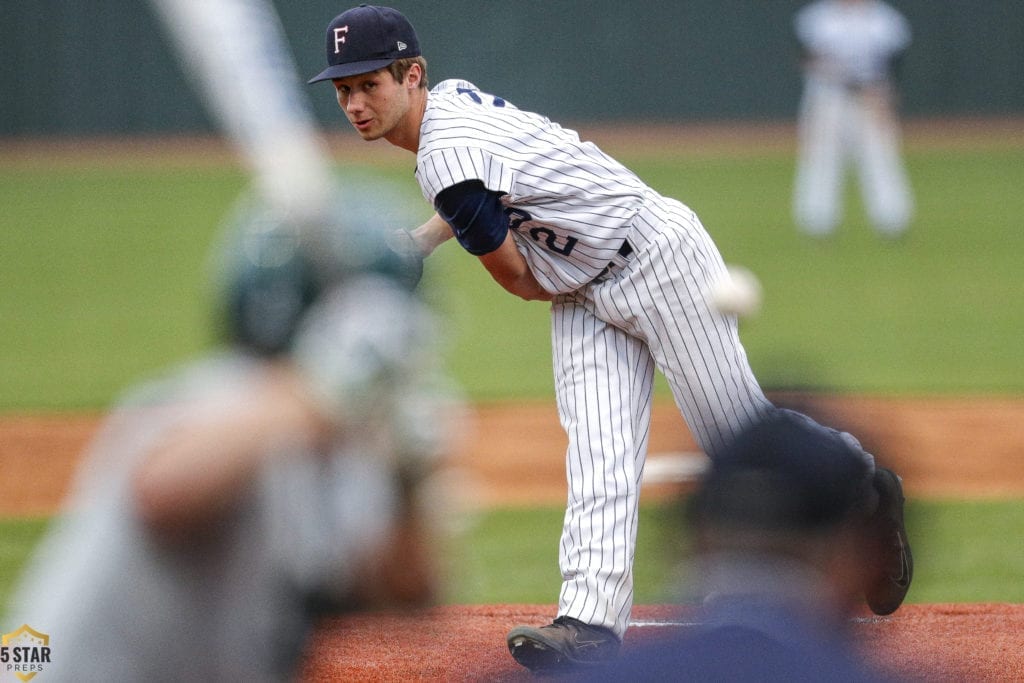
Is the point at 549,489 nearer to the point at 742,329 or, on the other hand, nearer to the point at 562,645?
the point at 562,645

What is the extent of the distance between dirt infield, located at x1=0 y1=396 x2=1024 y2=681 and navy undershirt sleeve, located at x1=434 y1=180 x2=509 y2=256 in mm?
938

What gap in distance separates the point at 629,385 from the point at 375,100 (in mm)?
1005

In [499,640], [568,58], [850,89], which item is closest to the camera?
[499,640]

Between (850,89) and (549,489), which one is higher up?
(850,89)

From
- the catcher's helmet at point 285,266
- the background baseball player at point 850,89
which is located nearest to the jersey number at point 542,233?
the catcher's helmet at point 285,266

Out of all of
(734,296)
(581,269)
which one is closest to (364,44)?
(581,269)

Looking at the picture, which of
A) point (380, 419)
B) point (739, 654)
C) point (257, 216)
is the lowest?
point (739, 654)

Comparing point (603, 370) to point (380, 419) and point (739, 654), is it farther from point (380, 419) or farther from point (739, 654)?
point (739, 654)

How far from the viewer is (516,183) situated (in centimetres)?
352

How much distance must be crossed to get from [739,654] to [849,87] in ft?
40.7

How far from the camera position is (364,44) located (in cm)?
339

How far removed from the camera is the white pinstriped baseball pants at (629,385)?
11.6 feet

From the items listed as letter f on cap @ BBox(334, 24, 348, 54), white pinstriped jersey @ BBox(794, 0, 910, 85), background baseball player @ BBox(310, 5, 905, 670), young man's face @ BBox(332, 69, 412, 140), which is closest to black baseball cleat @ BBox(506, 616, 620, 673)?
background baseball player @ BBox(310, 5, 905, 670)

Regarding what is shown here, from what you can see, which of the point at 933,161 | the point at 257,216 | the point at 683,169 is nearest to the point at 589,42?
the point at 683,169
